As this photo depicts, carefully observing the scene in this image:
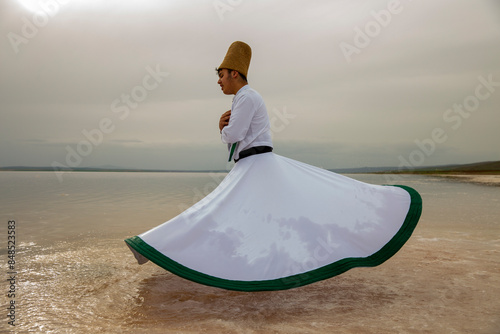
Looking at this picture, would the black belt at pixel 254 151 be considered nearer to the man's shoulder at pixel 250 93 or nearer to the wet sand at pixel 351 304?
the man's shoulder at pixel 250 93

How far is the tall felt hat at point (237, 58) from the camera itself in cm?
324

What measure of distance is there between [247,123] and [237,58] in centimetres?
61

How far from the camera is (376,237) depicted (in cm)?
289

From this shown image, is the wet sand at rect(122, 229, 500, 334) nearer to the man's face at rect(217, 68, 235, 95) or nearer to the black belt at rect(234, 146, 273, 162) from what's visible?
the black belt at rect(234, 146, 273, 162)

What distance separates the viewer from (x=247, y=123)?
10.2 feet

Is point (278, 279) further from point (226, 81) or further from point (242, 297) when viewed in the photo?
point (226, 81)

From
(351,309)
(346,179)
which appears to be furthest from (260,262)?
(346,179)

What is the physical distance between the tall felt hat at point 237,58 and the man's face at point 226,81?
0.16ft

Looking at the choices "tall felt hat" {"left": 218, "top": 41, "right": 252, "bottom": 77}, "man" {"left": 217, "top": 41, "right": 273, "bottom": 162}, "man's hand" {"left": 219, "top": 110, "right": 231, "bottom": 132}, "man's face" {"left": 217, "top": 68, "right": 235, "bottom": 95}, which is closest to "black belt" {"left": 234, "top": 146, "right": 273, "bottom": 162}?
"man" {"left": 217, "top": 41, "right": 273, "bottom": 162}

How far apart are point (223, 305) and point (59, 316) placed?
117 cm

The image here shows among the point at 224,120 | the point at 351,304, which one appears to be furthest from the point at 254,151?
the point at 351,304

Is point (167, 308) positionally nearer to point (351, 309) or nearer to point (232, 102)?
point (351, 309)

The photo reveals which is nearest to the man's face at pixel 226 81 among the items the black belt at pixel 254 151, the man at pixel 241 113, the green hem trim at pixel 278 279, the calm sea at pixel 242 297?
the man at pixel 241 113

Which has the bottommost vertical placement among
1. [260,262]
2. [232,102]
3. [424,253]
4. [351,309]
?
[424,253]
